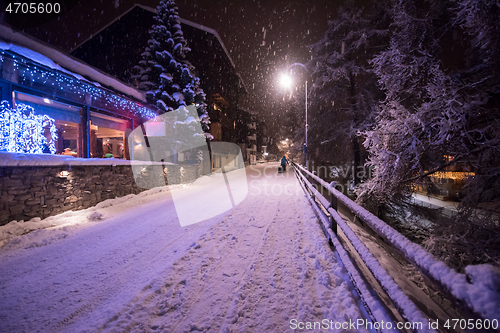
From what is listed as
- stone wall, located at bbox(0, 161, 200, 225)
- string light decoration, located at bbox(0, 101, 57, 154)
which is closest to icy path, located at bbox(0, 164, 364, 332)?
stone wall, located at bbox(0, 161, 200, 225)

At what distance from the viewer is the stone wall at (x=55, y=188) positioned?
493 cm

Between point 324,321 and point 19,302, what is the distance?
3.78m

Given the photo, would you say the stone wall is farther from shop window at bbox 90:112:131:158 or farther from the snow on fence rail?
the snow on fence rail

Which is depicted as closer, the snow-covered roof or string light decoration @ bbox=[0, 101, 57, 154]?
string light decoration @ bbox=[0, 101, 57, 154]

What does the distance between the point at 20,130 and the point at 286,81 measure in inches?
637

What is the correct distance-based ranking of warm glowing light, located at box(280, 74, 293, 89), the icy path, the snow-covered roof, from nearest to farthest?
the icy path, the snow-covered roof, warm glowing light, located at box(280, 74, 293, 89)

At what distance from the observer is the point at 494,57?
3258 mm

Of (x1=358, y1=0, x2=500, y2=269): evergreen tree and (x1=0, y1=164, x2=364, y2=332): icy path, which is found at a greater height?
(x1=358, y1=0, x2=500, y2=269): evergreen tree

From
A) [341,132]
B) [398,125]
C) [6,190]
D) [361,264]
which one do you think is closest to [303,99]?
[341,132]

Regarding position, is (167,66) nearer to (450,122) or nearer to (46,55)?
(46,55)

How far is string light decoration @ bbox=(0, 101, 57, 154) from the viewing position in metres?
6.66

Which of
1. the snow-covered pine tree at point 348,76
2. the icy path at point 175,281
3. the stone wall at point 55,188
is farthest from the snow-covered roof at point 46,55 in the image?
the snow-covered pine tree at point 348,76

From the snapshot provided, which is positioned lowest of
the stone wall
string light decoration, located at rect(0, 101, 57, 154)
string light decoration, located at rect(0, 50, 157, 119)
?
the stone wall

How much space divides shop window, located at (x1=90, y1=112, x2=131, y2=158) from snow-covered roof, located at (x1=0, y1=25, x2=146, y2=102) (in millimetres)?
2263
